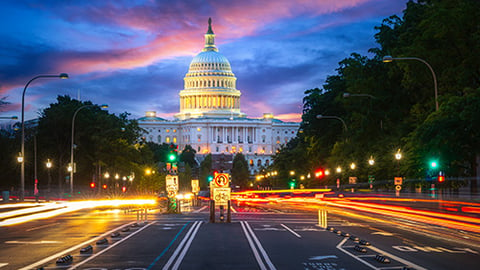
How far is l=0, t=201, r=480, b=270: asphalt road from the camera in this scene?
61.1 ft

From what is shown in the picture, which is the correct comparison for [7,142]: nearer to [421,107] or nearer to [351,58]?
[351,58]

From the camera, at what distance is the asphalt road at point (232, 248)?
61.1 feet

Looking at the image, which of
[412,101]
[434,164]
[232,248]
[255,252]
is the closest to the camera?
[255,252]

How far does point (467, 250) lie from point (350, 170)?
Result: 56865 millimetres

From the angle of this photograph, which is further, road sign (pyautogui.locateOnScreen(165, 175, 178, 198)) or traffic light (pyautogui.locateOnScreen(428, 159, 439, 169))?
traffic light (pyautogui.locateOnScreen(428, 159, 439, 169))

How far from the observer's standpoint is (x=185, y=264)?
18.5 meters

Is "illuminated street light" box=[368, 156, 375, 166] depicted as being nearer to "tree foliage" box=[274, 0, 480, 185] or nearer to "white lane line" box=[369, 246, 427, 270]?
"tree foliage" box=[274, 0, 480, 185]

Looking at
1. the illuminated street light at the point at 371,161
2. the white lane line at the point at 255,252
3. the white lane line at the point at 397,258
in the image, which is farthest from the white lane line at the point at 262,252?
the illuminated street light at the point at 371,161

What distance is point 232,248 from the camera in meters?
22.9

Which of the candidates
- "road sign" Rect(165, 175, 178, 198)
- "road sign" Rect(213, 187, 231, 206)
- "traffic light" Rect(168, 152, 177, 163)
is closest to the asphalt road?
"road sign" Rect(213, 187, 231, 206)

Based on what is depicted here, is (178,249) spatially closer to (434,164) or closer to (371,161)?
(434,164)

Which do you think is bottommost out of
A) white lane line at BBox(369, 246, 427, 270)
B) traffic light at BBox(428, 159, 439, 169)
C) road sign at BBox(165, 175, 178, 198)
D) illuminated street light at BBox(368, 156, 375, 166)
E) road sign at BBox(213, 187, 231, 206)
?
white lane line at BBox(369, 246, 427, 270)

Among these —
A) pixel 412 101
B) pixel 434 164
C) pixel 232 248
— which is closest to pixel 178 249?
pixel 232 248

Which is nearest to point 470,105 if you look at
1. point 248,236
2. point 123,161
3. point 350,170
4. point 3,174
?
point 248,236
